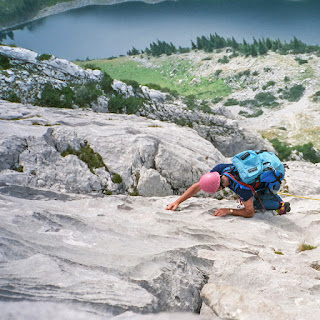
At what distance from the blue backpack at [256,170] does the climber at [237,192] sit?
0.06 metres

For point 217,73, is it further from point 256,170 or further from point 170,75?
point 256,170

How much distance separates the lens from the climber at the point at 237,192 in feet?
22.4

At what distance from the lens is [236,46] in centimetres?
9538

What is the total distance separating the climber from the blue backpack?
0.20 ft

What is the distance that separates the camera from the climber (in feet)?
22.4

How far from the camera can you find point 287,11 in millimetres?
128500

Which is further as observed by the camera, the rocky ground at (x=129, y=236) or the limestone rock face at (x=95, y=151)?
the limestone rock face at (x=95, y=151)

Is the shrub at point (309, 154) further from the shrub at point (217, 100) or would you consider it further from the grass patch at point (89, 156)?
the shrub at point (217, 100)

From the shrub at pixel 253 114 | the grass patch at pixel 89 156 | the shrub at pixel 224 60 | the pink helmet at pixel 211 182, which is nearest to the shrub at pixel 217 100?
the shrub at pixel 253 114

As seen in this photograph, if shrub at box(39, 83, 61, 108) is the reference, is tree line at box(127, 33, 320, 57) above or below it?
above

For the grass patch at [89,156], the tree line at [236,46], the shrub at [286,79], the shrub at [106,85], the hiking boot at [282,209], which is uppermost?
the tree line at [236,46]

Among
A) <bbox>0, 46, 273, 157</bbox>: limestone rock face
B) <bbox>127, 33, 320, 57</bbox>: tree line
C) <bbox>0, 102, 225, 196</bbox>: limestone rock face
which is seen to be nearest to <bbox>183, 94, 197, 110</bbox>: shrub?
<bbox>0, 46, 273, 157</bbox>: limestone rock face

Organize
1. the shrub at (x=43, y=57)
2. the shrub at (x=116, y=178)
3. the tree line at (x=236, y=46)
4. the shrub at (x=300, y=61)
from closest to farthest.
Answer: the shrub at (x=116, y=178)
the shrub at (x=43, y=57)
the shrub at (x=300, y=61)
the tree line at (x=236, y=46)

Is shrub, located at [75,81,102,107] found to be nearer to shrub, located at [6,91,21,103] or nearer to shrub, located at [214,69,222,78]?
shrub, located at [6,91,21,103]
